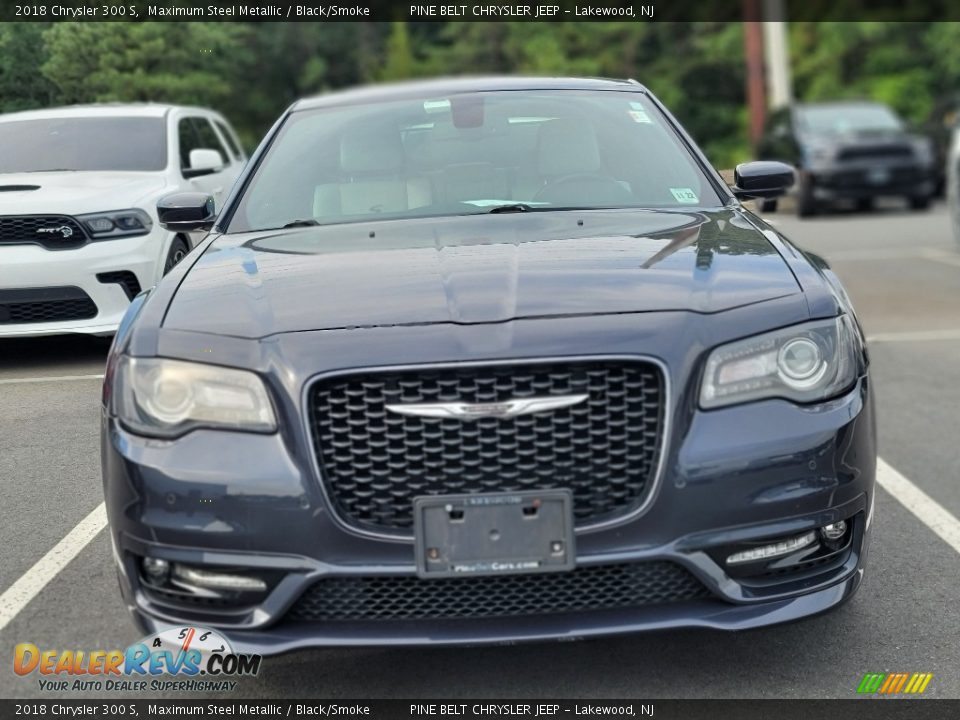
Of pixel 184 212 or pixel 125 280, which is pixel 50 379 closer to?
pixel 125 280

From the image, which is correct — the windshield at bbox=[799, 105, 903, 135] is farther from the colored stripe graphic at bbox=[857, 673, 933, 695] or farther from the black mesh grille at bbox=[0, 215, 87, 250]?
the colored stripe graphic at bbox=[857, 673, 933, 695]

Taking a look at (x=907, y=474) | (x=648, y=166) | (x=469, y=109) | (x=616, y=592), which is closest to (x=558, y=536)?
(x=616, y=592)

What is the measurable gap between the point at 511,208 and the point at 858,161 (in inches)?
571

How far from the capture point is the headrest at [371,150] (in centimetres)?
461

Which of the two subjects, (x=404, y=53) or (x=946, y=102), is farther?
(x=404, y=53)

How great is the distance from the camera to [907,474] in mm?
5426

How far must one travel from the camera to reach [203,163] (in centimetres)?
658

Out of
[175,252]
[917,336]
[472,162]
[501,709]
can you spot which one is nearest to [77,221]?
[175,252]

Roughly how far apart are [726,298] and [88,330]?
2186 mm

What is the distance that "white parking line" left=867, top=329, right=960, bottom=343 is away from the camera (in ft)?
27.4

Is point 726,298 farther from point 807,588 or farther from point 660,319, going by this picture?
point 807,588

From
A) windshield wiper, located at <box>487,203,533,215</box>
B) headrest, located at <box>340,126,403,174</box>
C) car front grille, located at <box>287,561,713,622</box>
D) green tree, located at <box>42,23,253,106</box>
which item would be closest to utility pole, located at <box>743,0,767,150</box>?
green tree, located at <box>42,23,253,106</box>

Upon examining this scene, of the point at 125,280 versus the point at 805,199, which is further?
the point at 805,199

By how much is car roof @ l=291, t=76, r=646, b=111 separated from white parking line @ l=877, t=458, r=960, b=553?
68.8 inches
